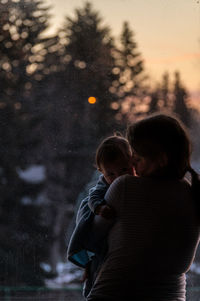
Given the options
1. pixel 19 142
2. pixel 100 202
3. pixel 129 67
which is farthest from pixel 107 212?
pixel 129 67

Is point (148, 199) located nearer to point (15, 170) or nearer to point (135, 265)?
point (135, 265)

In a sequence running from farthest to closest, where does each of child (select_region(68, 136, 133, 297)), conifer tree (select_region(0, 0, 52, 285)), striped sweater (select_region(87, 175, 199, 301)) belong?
conifer tree (select_region(0, 0, 52, 285)) < child (select_region(68, 136, 133, 297)) < striped sweater (select_region(87, 175, 199, 301))

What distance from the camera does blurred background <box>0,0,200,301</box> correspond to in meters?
1.64

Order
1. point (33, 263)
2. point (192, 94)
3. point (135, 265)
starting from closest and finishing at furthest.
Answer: point (135, 265)
point (33, 263)
point (192, 94)

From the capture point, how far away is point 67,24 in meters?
1.68

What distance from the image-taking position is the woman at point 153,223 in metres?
1.06

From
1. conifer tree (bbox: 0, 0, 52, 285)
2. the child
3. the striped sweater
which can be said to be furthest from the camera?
conifer tree (bbox: 0, 0, 52, 285)

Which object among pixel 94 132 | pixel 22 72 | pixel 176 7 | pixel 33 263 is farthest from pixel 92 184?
pixel 176 7

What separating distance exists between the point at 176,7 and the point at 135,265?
42.9 inches

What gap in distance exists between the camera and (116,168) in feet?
4.08

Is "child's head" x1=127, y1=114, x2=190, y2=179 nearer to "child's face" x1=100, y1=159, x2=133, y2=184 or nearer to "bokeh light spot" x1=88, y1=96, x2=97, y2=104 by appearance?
"child's face" x1=100, y1=159, x2=133, y2=184

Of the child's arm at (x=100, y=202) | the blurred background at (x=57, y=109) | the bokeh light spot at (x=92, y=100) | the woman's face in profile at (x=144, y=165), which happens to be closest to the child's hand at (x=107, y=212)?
the child's arm at (x=100, y=202)

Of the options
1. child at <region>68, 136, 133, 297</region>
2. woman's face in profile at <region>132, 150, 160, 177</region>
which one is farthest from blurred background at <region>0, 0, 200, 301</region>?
woman's face in profile at <region>132, 150, 160, 177</region>

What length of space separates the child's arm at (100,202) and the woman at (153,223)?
0.06ft
